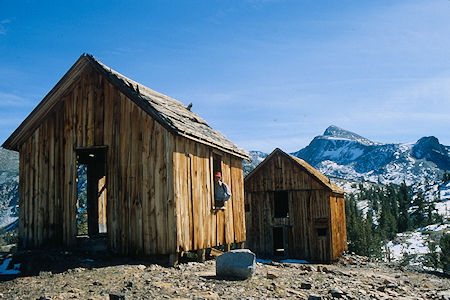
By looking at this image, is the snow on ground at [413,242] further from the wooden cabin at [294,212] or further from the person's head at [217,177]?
the person's head at [217,177]

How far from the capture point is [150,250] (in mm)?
12031

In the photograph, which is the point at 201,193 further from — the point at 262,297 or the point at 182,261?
the point at 262,297

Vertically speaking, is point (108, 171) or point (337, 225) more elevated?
point (108, 171)

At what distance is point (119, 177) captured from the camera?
12539 mm

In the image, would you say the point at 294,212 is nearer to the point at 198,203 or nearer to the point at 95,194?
the point at 198,203

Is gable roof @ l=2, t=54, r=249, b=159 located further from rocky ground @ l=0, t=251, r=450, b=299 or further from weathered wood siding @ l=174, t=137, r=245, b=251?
rocky ground @ l=0, t=251, r=450, b=299

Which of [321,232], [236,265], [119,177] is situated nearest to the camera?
[236,265]

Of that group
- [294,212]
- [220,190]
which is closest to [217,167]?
[220,190]

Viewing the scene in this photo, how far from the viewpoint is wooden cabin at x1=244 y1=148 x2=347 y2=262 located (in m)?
25.1

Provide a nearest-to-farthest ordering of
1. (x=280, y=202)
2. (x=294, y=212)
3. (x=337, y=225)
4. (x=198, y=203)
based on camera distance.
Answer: (x=198, y=203) → (x=294, y=212) → (x=337, y=225) → (x=280, y=202)

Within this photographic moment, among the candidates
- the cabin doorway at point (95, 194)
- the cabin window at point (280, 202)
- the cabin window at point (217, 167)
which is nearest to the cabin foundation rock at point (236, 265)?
the cabin window at point (217, 167)

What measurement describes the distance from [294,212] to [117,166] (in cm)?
1550

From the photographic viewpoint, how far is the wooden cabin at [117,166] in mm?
12133

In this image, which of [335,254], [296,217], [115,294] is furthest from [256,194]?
[115,294]
